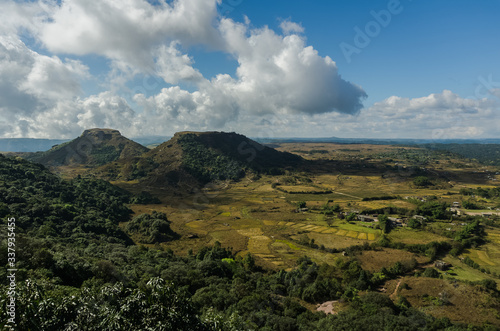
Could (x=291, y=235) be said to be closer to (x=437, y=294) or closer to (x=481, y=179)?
(x=437, y=294)

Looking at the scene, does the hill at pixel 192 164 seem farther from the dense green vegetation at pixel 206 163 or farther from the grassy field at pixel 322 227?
the grassy field at pixel 322 227

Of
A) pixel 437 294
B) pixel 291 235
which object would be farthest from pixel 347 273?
pixel 291 235

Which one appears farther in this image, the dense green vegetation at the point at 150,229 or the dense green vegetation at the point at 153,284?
the dense green vegetation at the point at 150,229

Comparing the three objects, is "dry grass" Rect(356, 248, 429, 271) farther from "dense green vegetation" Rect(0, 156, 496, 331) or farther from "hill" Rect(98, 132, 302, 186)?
"hill" Rect(98, 132, 302, 186)

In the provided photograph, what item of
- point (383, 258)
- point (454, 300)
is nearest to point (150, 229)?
point (383, 258)

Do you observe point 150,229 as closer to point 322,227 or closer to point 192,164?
point 322,227

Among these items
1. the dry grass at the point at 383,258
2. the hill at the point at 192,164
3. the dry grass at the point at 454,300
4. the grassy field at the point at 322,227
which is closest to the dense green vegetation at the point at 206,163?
the hill at the point at 192,164

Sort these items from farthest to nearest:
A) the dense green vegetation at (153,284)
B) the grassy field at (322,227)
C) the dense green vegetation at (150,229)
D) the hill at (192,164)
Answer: the hill at (192,164)
the dense green vegetation at (150,229)
the grassy field at (322,227)
the dense green vegetation at (153,284)

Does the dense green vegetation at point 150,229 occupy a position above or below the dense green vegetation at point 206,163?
below
